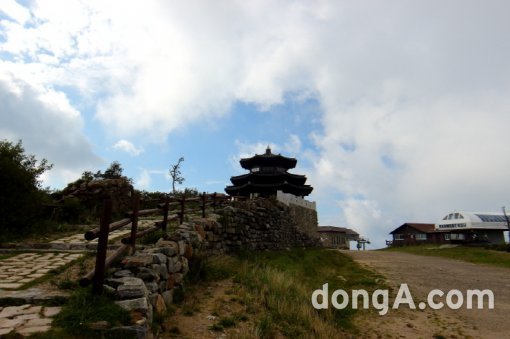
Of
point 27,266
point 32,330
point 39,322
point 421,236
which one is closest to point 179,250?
point 27,266

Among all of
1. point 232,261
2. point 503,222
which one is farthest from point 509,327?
point 503,222

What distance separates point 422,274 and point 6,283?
14.1m

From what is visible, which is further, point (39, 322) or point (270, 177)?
point (270, 177)

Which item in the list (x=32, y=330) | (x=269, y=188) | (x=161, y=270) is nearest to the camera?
A: (x=32, y=330)

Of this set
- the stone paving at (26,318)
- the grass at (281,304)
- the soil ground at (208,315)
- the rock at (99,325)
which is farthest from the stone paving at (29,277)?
the grass at (281,304)

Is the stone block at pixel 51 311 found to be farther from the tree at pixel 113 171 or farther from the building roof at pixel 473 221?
the building roof at pixel 473 221

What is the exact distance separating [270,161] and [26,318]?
101 ft

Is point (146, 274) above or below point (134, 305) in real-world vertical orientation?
above

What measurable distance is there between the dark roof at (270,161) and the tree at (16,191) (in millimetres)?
24416

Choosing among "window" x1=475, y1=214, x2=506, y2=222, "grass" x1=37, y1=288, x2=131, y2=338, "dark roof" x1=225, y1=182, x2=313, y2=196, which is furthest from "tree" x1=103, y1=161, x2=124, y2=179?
"window" x1=475, y1=214, x2=506, y2=222

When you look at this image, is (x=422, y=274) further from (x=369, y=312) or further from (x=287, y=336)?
(x=287, y=336)

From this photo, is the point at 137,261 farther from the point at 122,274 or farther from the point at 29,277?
the point at 29,277

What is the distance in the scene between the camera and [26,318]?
4707 mm

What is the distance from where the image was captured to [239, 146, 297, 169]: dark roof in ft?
114
